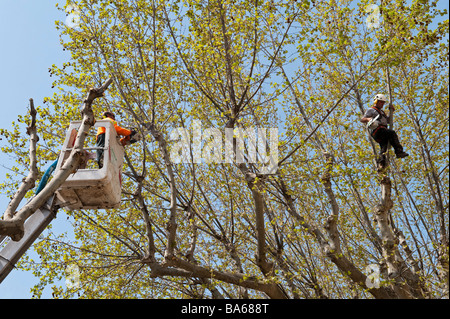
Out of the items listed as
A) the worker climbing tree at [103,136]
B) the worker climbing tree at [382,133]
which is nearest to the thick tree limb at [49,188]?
the worker climbing tree at [103,136]

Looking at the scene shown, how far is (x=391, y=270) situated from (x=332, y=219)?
1298mm

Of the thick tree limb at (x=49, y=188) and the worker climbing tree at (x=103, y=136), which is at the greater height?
the worker climbing tree at (x=103, y=136)

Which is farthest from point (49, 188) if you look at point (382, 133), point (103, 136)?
point (382, 133)

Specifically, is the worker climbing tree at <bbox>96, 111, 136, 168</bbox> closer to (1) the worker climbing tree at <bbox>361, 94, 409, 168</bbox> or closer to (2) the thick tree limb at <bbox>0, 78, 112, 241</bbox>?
(2) the thick tree limb at <bbox>0, 78, 112, 241</bbox>

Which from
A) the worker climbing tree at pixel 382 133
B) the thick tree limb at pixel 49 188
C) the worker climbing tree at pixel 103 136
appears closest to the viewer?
the thick tree limb at pixel 49 188

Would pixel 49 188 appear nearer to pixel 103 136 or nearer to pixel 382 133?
pixel 103 136

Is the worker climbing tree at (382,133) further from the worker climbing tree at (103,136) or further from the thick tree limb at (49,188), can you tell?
the thick tree limb at (49,188)

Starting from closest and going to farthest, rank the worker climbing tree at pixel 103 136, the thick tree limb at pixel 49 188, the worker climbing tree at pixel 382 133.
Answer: the thick tree limb at pixel 49 188, the worker climbing tree at pixel 103 136, the worker climbing tree at pixel 382 133

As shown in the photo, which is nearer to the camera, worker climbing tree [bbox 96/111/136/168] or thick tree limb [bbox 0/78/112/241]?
thick tree limb [bbox 0/78/112/241]

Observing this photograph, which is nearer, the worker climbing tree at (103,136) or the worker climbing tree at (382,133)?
the worker climbing tree at (103,136)

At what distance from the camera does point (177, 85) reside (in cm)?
1017

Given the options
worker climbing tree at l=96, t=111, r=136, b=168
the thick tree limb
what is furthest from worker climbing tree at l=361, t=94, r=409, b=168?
the thick tree limb

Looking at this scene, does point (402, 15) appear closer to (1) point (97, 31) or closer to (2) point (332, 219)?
(2) point (332, 219)

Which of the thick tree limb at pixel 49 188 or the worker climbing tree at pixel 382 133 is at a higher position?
the worker climbing tree at pixel 382 133
